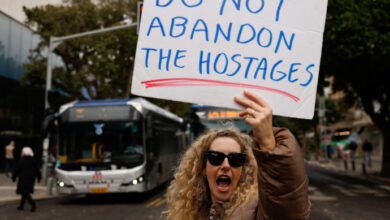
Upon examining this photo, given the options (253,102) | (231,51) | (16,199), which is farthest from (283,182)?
(16,199)

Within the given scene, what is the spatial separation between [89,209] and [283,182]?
34.2 feet

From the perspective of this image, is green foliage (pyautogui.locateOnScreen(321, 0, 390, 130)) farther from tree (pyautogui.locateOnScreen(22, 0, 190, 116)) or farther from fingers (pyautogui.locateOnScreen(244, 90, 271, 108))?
fingers (pyautogui.locateOnScreen(244, 90, 271, 108))

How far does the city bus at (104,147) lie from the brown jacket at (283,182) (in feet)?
35.0

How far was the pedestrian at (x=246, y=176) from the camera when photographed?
1.65 metres

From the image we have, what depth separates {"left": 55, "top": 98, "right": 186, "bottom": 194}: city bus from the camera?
12016 mm

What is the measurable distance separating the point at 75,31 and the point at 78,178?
1235 centimetres

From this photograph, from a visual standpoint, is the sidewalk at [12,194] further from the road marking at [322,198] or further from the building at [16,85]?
the road marking at [322,198]

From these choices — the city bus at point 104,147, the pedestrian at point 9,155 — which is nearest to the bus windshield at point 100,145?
the city bus at point 104,147

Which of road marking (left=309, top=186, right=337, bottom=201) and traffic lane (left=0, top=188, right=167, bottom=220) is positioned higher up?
road marking (left=309, top=186, right=337, bottom=201)

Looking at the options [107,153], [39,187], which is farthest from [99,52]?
[107,153]

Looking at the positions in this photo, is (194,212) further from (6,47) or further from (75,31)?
(6,47)

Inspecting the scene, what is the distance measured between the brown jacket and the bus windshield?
10806mm

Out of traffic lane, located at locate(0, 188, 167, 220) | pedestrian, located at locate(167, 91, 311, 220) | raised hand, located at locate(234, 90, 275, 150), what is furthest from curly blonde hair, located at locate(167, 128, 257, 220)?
traffic lane, located at locate(0, 188, 167, 220)

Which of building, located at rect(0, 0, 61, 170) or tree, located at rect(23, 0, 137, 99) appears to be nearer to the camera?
tree, located at rect(23, 0, 137, 99)
